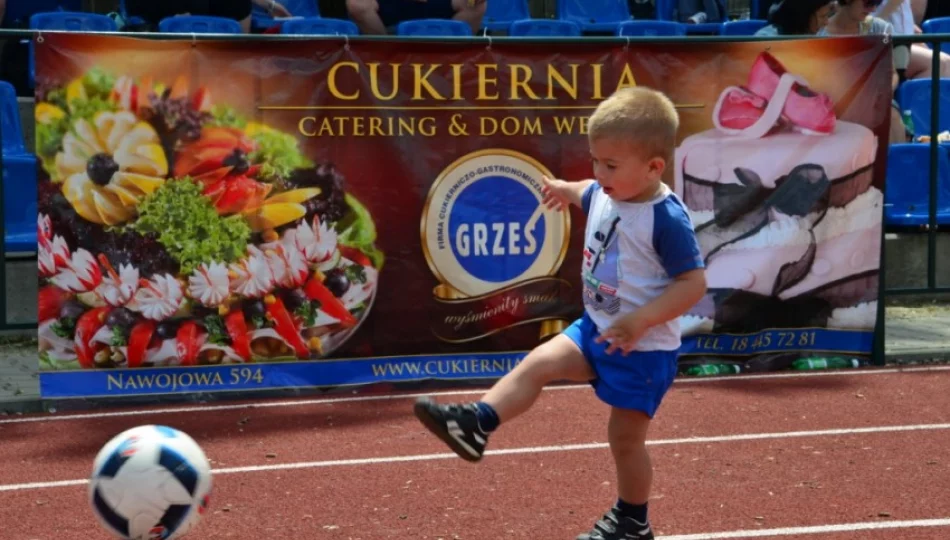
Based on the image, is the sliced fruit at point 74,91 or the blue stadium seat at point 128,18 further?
the blue stadium seat at point 128,18

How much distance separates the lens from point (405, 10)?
41.9 feet

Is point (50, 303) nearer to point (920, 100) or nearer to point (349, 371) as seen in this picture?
point (349, 371)

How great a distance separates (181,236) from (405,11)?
5.20m

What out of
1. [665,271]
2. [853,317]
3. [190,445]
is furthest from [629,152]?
[853,317]

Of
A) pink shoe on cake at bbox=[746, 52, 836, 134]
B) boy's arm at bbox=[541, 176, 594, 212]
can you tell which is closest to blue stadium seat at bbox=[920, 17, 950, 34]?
pink shoe on cake at bbox=[746, 52, 836, 134]

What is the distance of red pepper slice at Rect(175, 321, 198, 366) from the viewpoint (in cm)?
825

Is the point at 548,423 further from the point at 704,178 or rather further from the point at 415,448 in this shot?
the point at 704,178

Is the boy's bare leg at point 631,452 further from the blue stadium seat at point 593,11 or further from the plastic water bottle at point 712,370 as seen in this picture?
the blue stadium seat at point 593,11

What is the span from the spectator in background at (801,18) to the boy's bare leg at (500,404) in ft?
24.4

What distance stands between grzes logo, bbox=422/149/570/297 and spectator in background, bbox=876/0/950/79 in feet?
11.2

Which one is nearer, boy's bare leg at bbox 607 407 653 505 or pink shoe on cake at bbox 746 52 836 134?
boy's bare leg at bbox 607 407 653 505

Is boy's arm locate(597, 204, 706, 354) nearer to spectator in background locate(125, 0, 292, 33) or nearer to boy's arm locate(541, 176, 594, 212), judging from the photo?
boy's arm locate(541, 176, 594, 212)

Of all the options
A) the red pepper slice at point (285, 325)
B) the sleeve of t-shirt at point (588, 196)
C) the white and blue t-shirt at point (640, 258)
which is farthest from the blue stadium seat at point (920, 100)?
the white and blue t-shirt at point (640, 258)

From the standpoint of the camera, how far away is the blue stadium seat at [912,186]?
428 inches
